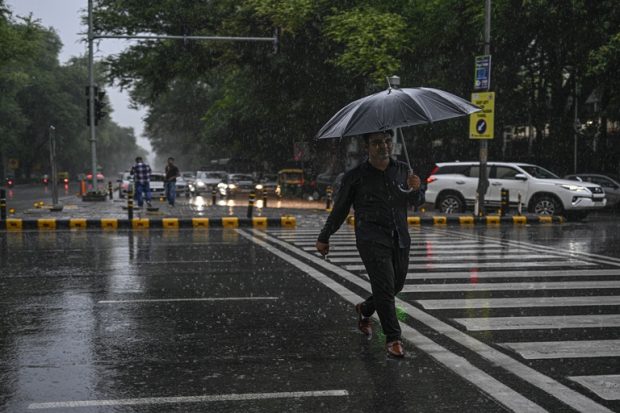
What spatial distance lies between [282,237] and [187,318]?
9022mm

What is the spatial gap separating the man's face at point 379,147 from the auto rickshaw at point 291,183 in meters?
A: 34.6

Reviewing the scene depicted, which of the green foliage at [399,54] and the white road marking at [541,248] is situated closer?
the white road marking at [541,248]

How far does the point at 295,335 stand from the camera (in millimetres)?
6559

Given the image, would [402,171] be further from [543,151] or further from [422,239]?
[543,151]

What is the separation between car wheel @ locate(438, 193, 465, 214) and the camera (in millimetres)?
24062

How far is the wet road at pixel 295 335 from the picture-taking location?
477 centimetres

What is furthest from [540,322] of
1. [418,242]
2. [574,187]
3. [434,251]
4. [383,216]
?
[574,187]

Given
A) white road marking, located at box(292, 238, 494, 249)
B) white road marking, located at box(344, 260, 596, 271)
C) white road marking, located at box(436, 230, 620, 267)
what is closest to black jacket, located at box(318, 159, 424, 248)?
white road marking, located at box(344, 260, 596, 271)

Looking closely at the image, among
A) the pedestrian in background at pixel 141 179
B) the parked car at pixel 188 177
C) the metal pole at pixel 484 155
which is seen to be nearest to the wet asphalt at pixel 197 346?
the metal pole at pixel 484 155

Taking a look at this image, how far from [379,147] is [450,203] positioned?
1877 centimetres

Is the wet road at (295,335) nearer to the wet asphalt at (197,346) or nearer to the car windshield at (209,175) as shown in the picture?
the wet asphalt at (197,346)

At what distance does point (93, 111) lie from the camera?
2884cm

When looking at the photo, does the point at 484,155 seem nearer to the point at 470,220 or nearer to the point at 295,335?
the point at 470,220

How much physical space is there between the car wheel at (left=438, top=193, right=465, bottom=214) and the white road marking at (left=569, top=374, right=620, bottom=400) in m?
19.0
